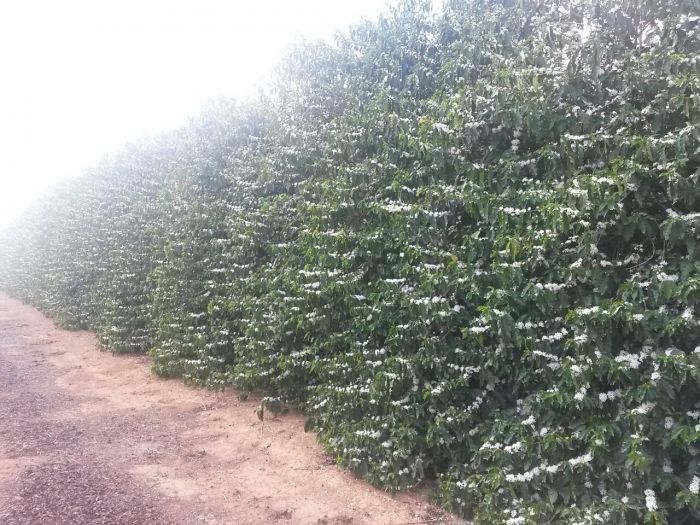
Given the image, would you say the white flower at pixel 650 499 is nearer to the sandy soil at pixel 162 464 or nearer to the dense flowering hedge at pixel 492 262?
the dense flowering hedge at pixel 492 262

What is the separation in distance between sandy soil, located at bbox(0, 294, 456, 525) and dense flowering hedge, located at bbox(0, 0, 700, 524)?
0.28m

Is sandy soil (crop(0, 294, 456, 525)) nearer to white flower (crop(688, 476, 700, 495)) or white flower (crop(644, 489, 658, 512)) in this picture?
white flower (crop(644, 489, 658, 512))

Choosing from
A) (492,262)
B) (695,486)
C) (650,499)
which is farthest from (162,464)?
(695,486)

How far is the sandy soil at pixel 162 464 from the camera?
3.68 meters

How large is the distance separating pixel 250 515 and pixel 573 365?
8.39 ft

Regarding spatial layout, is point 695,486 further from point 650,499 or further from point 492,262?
point 492,262

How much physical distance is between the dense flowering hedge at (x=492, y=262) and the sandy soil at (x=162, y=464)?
0.28m

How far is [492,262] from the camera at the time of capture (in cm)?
352

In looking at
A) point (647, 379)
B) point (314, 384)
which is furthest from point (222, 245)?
point (647, 379)

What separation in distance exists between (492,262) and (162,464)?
3.44m

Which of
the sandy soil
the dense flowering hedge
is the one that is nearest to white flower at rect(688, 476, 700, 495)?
the dense flowering hedge

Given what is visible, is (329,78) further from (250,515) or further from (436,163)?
(250,515)

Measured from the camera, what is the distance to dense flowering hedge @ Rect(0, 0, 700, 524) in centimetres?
285

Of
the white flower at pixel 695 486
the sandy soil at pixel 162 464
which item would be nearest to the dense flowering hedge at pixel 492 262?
the white flower at pixel 695 486
